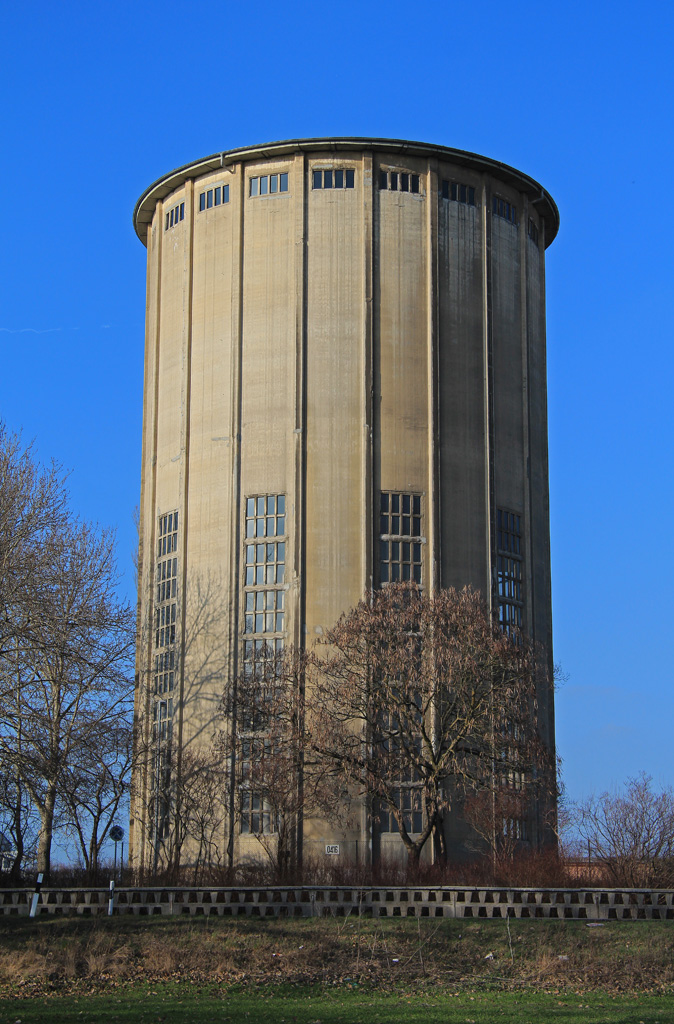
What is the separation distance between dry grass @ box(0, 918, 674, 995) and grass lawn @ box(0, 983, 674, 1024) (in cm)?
72

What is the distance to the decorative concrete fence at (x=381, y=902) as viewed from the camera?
29109mm

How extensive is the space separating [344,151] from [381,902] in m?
29.6

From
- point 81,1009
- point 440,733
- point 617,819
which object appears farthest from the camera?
point 440,733

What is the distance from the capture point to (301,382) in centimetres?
4800

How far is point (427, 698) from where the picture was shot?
36969 mm

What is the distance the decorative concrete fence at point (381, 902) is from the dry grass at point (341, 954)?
2.26 feet

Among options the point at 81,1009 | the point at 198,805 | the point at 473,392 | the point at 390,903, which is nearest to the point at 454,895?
the point at 390,903

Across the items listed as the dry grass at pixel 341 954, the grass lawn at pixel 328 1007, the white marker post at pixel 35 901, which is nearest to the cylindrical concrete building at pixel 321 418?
the white marker post at pixel 35 901

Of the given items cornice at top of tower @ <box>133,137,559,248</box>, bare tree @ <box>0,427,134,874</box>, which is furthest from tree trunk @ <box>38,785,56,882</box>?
cornice at top of tower @ <box>133,137,559,248</box>

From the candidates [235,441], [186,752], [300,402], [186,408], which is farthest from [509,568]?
[186,752]

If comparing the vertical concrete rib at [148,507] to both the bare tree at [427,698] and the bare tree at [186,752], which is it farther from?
the bare tree at [427,698]

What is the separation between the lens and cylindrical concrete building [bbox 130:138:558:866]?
47094 mm

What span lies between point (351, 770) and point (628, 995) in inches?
559

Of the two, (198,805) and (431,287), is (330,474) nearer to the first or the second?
(431,287)
